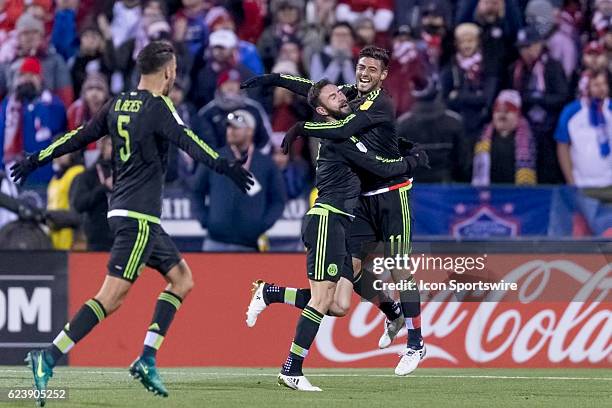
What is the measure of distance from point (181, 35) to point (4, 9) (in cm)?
264

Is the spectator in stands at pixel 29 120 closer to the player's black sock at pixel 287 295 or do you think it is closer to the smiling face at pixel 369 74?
the player's black sock at pixel 287 295

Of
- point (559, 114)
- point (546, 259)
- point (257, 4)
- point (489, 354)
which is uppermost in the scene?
point (257, 4)

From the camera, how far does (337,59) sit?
749 inches

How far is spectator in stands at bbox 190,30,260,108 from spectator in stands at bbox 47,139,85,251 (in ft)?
6.36

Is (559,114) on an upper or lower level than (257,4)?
lower

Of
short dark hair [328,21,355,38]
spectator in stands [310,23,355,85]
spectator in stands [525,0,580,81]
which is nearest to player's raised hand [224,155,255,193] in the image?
spectator in stands [310,23,355,85]

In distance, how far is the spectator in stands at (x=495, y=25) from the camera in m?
19.1

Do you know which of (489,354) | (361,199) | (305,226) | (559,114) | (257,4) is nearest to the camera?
(305,226)

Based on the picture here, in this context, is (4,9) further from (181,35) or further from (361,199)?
(361,199)

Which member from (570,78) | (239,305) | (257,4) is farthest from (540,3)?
(239,305)

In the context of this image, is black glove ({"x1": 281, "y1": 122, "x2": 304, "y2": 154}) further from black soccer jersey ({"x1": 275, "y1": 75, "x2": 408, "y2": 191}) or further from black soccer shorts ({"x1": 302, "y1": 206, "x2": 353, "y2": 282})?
black soccer shorts ({"x1": 302, "y1": 206, "x2": 353, "y2": 282})

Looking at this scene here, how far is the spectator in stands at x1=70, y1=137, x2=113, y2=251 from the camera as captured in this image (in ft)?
53.0

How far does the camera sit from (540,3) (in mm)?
19531

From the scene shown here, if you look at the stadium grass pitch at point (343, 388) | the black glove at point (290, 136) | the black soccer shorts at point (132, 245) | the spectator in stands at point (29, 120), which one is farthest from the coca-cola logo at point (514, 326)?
the spectator in stands at point (29, 120)
